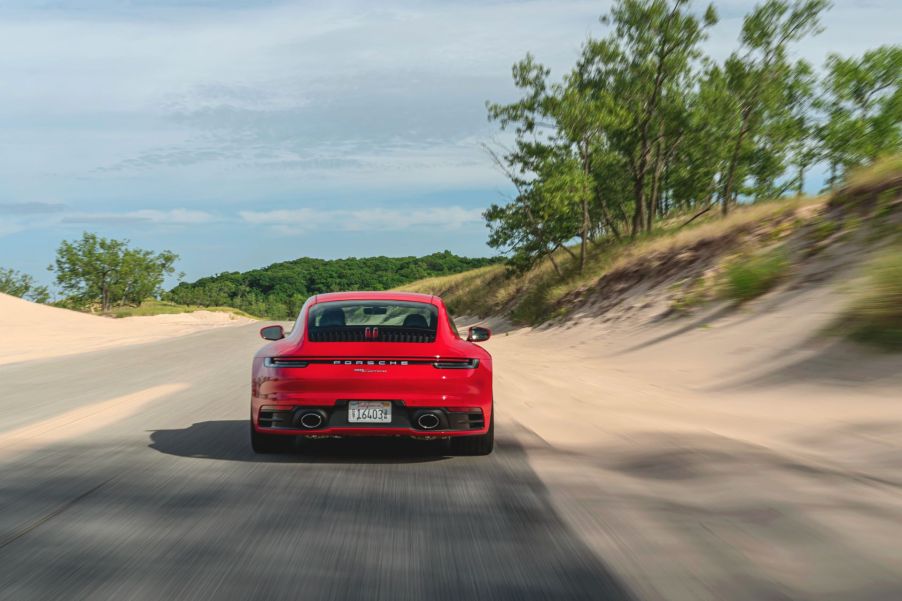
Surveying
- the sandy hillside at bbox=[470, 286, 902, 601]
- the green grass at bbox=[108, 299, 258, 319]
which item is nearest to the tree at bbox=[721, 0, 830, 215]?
the sandy hillside at bbox=[470, 286, 902, 601]

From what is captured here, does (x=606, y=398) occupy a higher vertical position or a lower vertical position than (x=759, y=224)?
lower

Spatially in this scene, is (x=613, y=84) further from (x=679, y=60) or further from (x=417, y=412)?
(x=417, y=412)

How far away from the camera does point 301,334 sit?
A: 24.5 ft

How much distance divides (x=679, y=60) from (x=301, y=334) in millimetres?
27744

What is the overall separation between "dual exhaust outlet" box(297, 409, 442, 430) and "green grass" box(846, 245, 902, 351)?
17.5 feet

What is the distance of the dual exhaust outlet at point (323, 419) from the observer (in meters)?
7.04

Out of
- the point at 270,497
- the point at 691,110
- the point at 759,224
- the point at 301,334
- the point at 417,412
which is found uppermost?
the point at 691,110

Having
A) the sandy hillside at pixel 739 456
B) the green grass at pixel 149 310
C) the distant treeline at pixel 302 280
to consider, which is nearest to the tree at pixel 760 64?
the sandy hillside at pixel 739 456

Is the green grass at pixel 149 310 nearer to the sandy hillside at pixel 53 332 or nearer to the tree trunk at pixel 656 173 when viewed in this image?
the sandy hillside at pixel 53 332

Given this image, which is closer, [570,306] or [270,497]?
[270,497]

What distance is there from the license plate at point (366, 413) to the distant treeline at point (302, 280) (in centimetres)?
12706

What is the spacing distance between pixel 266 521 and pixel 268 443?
7.92 ft

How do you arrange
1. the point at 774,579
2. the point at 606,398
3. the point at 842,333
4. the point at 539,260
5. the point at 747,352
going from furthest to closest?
1. the point at 539,260
2. the point at 747,352
3. the point at 606,398
4. the point at 842,333
5. the point at 774,579

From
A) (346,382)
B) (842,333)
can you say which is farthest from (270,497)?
(842,333)
